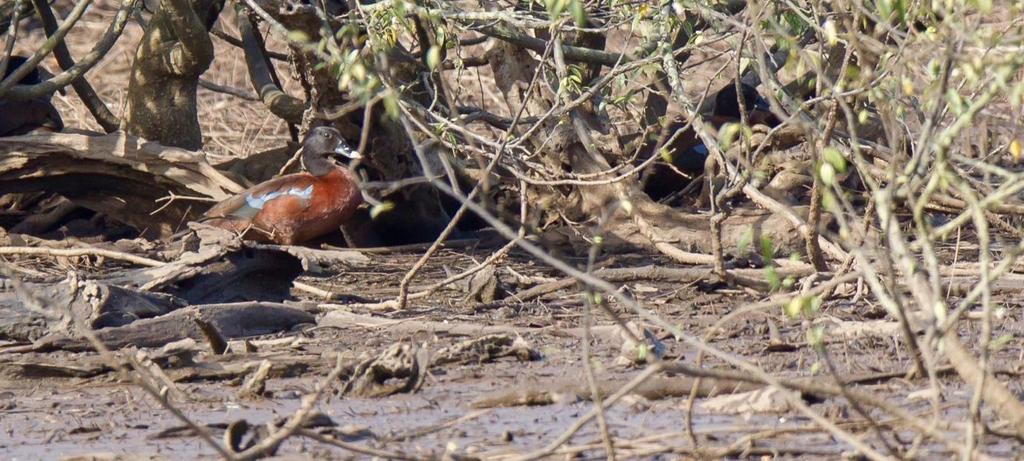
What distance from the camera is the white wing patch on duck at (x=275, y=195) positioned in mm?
9617

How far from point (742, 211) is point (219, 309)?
12.9ft

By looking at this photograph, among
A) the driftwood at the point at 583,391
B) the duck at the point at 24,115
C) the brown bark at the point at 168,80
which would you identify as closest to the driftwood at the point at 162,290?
the driftwood at the point at 583,391

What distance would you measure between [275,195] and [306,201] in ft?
0.72

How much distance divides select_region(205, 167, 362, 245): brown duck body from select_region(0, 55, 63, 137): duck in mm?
1492

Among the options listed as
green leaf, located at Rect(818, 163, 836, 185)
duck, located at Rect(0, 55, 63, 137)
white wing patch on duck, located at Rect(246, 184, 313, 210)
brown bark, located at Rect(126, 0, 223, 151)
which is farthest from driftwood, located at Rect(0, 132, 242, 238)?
green leaf, located at Rect(818, 163, 836, 185)

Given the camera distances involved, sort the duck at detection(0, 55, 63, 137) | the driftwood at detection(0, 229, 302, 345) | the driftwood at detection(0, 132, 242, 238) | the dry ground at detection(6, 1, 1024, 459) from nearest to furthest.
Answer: the dry ground at detection(6, 1, 1024, 459) < the driftwood at detection(0, 229, 302, 345) < the driftwood at detection(0, 132, 242, 238) < the duck at detection(0, 55, 63, 137)

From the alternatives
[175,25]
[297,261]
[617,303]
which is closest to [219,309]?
[297,261]

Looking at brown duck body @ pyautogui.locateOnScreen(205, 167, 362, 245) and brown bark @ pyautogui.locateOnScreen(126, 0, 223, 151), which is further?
brown duck body @ pyautogui.locateOnScreen(205, 167, 362, 245)

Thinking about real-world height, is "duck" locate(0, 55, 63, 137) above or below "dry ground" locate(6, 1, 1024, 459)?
above

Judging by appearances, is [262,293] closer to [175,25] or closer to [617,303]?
[617,303]

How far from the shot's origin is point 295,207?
9.89 m

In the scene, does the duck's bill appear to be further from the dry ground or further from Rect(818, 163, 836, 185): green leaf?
Rect(818, 163, 836, 185): green leaf

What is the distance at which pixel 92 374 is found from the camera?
17.7 feet

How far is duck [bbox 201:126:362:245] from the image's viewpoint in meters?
9.70
